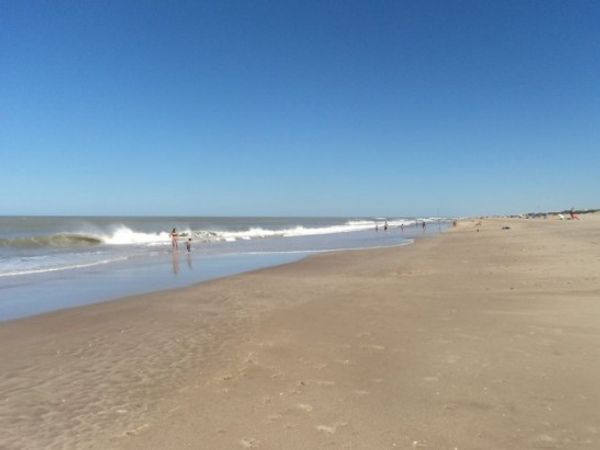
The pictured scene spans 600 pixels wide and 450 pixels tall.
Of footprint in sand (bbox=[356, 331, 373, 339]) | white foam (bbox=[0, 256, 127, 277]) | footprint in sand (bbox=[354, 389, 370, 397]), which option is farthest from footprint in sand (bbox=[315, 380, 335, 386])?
white foam (bbox=[0, 256, 127, 277])

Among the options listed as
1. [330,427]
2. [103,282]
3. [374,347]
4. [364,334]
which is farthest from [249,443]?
[103,282]

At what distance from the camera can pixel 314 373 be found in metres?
6.09

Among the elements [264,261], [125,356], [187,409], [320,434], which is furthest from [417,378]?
[264,261]

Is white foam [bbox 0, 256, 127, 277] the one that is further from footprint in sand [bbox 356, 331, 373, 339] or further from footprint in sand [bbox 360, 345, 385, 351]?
footprint in sand [bbox 360, 345, 385, 351]

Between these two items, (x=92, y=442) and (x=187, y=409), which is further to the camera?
(x=187, y=409)

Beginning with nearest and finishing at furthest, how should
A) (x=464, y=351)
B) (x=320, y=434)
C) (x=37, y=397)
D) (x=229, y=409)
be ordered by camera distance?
(x=320, y=434), (x=229, y=409), (x=37, y=397), (x=464, y=351)

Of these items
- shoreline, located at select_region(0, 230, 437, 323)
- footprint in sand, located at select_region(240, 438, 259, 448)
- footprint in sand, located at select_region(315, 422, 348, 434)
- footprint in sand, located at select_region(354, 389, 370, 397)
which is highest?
shoreline, located at select_region(0, 230, 437, 323)

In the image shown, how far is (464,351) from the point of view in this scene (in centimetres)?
669

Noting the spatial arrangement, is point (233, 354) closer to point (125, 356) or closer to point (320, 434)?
point (125, 356)

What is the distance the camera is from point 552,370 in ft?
19.0

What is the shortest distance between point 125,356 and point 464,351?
16.5ft

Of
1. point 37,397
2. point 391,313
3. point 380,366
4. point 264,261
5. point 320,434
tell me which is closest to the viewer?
point 320,434

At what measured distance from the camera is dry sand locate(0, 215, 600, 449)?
445 centimetres

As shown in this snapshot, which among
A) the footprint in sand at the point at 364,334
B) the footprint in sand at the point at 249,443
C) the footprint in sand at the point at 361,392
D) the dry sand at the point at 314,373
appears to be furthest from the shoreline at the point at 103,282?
the footprint in sand at the point at 361,392
